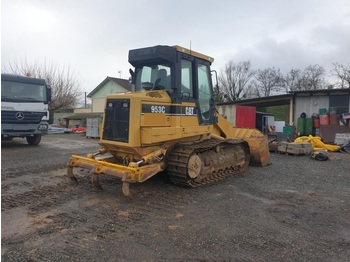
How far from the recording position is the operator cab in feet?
20.2

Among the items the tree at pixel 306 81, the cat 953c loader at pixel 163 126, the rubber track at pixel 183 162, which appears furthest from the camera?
the tree at pixel 306 81

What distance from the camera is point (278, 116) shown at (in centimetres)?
3850

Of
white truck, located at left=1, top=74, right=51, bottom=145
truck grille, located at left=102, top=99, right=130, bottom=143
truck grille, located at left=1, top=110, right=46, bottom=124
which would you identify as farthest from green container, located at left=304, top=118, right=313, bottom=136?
truck grille, located at left=102, top=99, right=130, bottom=143

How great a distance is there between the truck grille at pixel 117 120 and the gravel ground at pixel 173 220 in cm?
114

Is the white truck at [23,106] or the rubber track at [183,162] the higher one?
the white truck at [23,106]

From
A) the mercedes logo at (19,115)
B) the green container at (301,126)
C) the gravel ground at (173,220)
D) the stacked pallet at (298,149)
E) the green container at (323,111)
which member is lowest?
the gravel ground at (173,220)

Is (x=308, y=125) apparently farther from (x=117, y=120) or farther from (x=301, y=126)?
(x=117, y=120)

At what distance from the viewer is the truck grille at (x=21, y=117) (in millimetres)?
12000

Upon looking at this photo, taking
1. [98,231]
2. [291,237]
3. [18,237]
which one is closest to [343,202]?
[291,237]

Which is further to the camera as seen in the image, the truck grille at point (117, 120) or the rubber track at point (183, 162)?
the rubber track at point (183, 162)

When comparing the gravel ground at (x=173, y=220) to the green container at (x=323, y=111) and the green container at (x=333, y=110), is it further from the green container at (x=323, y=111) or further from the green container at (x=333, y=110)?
the green container at (x=323, y=111)

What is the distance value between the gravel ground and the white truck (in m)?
5.56

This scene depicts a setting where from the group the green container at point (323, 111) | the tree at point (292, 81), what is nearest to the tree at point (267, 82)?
the tree at point (292, 81)

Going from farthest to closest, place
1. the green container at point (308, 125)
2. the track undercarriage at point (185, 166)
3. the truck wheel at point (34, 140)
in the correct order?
1. the green container at point (308, 125)
2. the truck wheel at point (34, 140)
3. the track undercarriage at point (185, 166)
